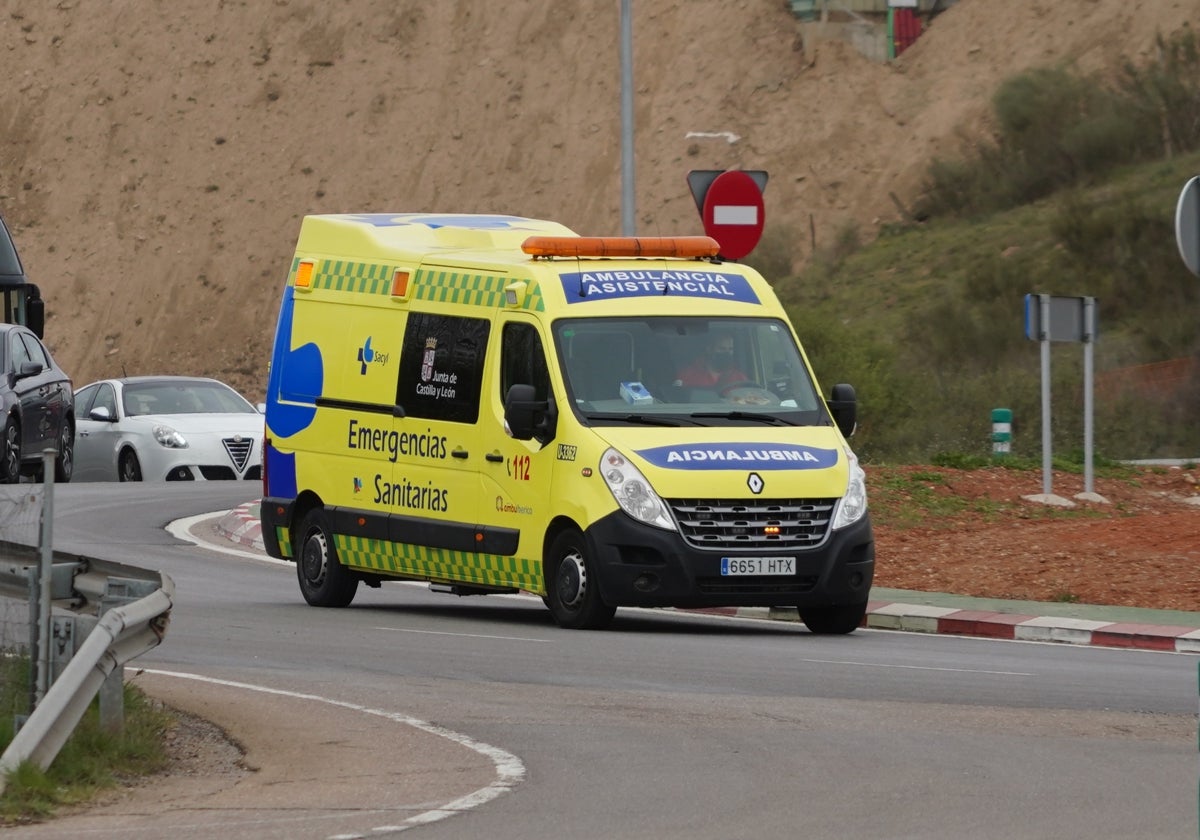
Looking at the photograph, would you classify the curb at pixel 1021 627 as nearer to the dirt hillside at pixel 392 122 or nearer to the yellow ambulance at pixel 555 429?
the yellow ambulance at pixel 555 429

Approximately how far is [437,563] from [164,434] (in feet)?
45.6

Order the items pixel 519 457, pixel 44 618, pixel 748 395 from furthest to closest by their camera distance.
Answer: pixel 748 395 < pixel 519 457 < pixel 44 618

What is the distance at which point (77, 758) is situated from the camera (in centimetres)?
903

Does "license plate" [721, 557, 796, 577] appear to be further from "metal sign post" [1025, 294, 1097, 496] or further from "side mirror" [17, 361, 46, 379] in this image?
"side mirror" [17, 361, 46, 379]

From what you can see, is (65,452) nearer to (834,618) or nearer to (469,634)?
(469,634)

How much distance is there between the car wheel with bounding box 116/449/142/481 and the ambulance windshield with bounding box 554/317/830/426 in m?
15.2

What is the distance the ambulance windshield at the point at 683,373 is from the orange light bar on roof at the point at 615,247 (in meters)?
0.69

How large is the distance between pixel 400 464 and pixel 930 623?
386cm

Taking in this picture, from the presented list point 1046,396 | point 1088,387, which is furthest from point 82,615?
point 1088,387

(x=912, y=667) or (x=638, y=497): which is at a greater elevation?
(x=638, y=497)

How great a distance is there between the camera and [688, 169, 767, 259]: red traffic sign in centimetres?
2012

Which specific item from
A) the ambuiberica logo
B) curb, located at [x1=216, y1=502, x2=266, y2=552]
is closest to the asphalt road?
the ambuiberica logo

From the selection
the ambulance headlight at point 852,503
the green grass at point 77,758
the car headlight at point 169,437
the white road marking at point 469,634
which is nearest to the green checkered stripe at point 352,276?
the white road marking at point 469,634

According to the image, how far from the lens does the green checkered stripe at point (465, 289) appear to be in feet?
50.9
